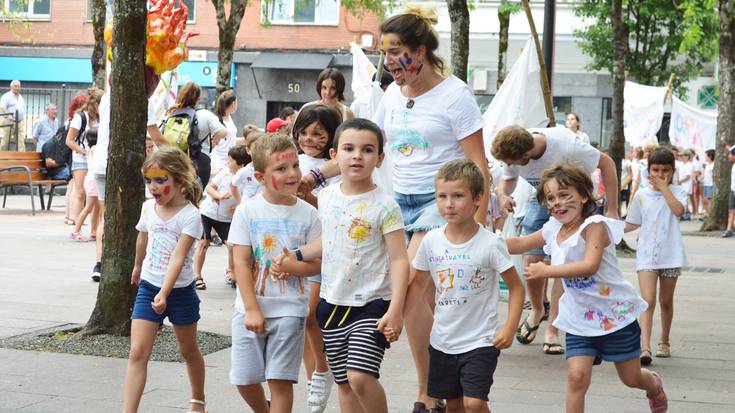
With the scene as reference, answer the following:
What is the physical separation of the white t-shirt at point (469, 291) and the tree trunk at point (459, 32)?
24.0 ft

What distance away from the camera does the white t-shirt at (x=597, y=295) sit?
579cm

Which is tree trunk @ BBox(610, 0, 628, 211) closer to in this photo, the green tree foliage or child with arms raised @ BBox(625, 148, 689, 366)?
child with arms raised @ BBox(625, 148, 689, 366)

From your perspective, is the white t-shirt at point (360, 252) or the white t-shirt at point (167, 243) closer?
the white t-shirt at point (360, 252)

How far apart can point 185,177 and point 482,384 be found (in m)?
2.01

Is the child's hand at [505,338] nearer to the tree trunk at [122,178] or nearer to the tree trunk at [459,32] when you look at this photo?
the tree trunk at [122,178]

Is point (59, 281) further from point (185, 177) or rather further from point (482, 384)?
point (482, 384)

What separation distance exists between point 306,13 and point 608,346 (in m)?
32.5

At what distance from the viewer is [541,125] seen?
491 inches

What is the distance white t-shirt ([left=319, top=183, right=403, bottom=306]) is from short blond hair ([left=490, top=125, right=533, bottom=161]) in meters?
2.52

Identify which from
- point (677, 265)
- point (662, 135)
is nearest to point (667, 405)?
point (677, 265)

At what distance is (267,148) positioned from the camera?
5.40 metres

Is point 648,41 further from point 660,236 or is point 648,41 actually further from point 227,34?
point 660,236

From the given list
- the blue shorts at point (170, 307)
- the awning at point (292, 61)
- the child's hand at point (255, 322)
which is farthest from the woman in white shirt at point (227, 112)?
the awning at point (292, 61)

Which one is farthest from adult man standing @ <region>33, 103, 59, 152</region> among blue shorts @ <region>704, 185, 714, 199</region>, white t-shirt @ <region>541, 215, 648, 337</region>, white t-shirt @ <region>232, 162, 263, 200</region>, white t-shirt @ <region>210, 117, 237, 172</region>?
white t-shirt @ <region>541, 215, 648, 337</region>
